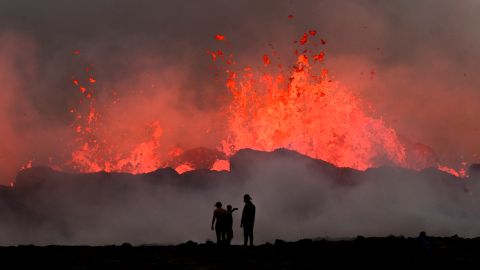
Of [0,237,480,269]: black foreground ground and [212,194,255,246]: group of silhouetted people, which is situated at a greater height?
[212,194,255,246]: group of silhouetted people

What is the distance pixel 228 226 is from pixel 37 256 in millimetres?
9610

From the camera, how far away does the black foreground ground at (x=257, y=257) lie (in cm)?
2459

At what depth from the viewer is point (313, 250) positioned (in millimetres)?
30328

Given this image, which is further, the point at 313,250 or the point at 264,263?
the point at 313,250

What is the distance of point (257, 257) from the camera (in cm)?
2764

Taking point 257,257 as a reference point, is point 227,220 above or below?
above

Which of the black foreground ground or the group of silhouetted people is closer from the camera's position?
Result: the black foreground ground

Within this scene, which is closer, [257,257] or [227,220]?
[257,257]

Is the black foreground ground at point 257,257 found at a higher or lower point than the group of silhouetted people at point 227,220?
lower

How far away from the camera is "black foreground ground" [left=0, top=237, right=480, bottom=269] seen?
80.7 ft

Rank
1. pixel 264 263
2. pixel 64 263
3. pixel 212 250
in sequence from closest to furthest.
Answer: pixel 64 263, pixel 264 263, pixel 212 250

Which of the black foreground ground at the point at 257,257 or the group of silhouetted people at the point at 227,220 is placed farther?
the group of silhouetted people at the point at 227,220

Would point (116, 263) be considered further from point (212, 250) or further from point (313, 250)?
point (313, 250)

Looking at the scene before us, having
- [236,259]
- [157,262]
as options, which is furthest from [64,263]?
[236,259]
